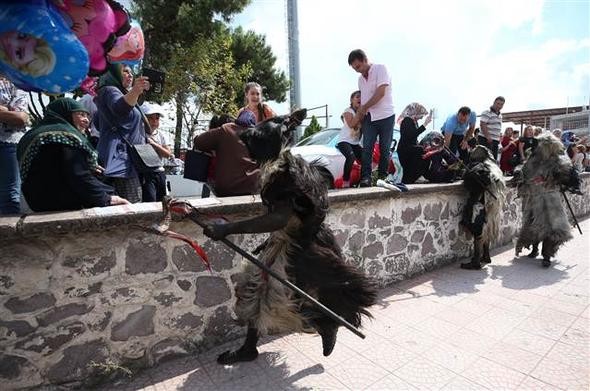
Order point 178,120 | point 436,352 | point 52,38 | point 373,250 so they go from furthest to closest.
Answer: point 178,120, point 373,250, point 436,352, point 52,38

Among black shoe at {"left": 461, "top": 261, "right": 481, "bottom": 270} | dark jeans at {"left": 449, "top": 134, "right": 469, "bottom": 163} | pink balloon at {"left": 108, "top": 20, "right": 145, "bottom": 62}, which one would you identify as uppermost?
pink balloon at {"left": 108, "top": 20, "right": 145, "bottom": 62}

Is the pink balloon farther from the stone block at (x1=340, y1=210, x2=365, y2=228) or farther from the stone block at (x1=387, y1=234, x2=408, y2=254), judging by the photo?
the stone block at (x1=387, y1=234, x2=408, y2=254)

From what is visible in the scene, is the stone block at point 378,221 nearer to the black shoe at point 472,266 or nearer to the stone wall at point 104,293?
the stone wall at point 104,293

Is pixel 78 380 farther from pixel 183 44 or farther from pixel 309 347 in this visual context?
pixel 183 44

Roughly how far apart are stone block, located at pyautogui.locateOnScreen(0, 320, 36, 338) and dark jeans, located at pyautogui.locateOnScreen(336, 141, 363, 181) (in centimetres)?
403

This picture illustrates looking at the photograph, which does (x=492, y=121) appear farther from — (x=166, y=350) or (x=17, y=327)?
(x=17, y=327)

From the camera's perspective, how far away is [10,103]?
3.06 m

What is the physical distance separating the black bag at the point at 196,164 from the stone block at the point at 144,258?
0.97 m

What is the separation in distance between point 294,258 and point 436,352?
1.55 m

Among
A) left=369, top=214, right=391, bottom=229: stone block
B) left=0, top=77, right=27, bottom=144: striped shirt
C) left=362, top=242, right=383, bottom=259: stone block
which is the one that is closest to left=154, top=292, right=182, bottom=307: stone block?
left=0, top=77, right=27, bottom=144: striped shirt

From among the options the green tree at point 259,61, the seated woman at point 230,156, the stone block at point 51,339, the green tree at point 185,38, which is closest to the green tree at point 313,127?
the green tree at point 259,61

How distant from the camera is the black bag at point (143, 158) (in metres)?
3.22

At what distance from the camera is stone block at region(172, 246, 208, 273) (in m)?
2.79

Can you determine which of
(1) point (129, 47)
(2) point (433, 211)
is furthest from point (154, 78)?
(2) point (433, 211)
